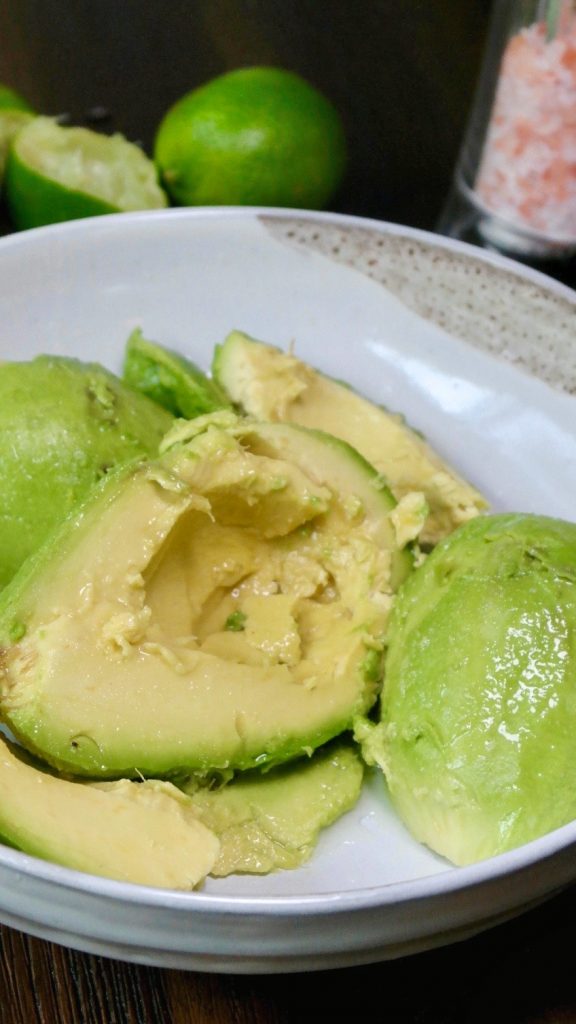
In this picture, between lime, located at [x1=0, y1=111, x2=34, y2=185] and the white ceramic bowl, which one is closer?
the white ceramic bowl

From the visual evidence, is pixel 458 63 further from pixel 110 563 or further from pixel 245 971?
pixel 245 971

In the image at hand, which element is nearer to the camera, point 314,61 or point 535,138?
point 535,138

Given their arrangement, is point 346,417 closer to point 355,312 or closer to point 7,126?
point 355,312

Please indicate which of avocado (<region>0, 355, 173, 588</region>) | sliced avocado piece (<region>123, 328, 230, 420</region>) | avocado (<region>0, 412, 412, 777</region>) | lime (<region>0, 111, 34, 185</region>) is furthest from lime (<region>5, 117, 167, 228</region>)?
avocado (<region>0, 412, 412, 777</region>)

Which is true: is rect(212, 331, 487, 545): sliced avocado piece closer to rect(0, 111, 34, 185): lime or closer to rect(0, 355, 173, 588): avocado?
rect(0, 355, 173, 588): avocado

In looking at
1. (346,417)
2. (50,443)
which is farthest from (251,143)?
(50,443)
